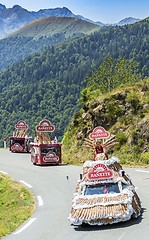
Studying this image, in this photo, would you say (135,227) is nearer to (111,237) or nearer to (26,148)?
(111,237)

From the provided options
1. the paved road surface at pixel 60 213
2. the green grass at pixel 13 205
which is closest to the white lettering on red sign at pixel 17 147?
the paved road surface at pixel 60 213

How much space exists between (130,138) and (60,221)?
540 inches

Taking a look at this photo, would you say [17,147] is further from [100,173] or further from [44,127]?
[100,173]

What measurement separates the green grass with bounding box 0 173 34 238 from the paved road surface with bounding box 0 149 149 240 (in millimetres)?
314

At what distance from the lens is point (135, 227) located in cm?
925

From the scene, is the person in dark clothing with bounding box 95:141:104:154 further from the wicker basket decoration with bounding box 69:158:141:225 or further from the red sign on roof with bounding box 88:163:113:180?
the red sign on roof with bounding box 88:163:113:180

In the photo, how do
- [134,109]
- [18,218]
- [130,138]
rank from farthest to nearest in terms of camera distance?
[134,109]
[130,138]
[18,218]

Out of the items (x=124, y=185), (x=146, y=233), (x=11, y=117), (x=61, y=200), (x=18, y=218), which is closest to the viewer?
(x=146, y=233)

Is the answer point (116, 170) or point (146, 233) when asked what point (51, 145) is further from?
point (146, 233)

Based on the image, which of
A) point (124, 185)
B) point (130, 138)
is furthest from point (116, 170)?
point (130, 138)

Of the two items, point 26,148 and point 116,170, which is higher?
point 116,170

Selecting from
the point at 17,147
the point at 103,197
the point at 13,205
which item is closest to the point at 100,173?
the point at 103,197

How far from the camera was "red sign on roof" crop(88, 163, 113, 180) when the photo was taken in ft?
36.3

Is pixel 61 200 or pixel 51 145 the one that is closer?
pixel 61 200
